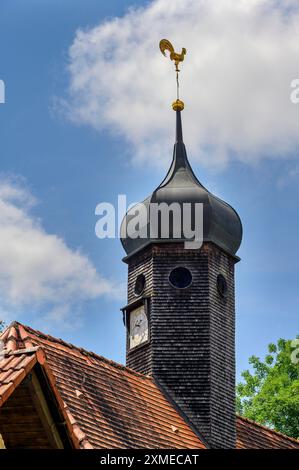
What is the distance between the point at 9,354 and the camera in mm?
9500

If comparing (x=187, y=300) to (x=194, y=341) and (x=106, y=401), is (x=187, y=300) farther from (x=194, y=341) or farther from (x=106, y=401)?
(x=106, y=401)

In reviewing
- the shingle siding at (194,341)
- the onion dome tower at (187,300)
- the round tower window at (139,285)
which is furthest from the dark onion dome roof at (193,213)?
the round tower window at (139,285)

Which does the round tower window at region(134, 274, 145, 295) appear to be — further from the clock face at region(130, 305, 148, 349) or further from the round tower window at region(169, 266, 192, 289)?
the round tower window at region(169, 266, 192, 289)

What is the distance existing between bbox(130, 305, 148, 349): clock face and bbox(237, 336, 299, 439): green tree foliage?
8992 mm

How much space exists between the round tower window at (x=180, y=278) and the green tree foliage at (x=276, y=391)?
9.22 m

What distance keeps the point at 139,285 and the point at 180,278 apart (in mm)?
1013

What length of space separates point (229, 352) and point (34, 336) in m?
6.14

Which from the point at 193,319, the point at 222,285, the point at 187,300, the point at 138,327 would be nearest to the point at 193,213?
the point at 222,285

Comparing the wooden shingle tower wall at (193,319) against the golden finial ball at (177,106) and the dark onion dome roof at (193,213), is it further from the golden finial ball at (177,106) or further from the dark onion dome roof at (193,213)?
the golden finial ball at (177,106)

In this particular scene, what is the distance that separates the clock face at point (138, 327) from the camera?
2284 centimetres

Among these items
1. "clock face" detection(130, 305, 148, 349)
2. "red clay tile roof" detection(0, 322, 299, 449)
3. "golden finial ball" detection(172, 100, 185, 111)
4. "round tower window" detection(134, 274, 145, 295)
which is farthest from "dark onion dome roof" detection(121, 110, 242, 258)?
"red clay tile roof" detection(0, 322, 299, 449)

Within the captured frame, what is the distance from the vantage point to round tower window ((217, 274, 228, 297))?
2327cm
